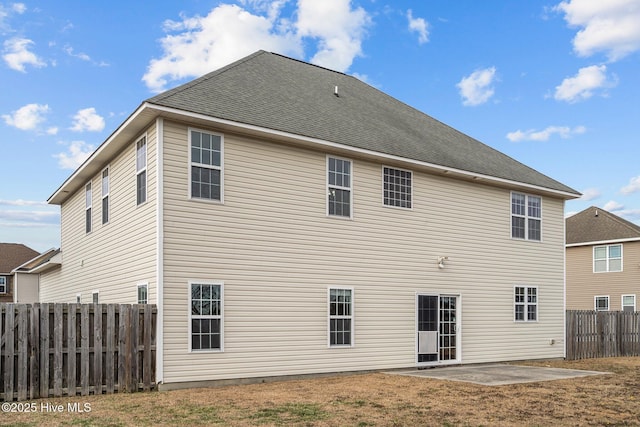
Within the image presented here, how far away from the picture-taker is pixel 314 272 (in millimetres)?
14953

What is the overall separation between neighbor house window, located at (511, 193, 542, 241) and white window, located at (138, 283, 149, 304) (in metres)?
11.9

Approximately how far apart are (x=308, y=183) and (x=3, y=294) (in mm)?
43341

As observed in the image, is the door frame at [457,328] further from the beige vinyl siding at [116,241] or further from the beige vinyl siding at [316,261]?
the beige vinyl siding at [116,241]

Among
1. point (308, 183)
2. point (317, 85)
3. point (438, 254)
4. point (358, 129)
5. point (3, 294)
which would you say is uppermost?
point (317, 85)

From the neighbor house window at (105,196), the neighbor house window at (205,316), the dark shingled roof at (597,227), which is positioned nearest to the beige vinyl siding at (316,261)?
the neighbor house window at (205,316)

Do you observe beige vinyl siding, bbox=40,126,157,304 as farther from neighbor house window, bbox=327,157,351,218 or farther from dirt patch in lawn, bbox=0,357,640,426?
neighbor house window, bbox=327,157,351,218

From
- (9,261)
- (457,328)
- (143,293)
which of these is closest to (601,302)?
(457,328)

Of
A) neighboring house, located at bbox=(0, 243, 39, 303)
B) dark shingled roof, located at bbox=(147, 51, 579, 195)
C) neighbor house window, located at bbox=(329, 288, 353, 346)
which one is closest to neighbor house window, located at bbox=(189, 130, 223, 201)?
dark shingled roof, located at bbox=(147, 51, 579, 195)

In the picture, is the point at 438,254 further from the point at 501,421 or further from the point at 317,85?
the point at 501,421

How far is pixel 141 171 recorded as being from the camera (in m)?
14.0

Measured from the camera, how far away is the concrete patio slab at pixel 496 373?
46.9 ft

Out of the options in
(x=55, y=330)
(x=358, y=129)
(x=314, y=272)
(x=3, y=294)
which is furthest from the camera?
(x=3, y=294)

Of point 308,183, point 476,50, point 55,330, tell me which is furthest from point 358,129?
point 55,330

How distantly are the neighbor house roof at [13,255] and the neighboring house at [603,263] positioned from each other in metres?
42.5
